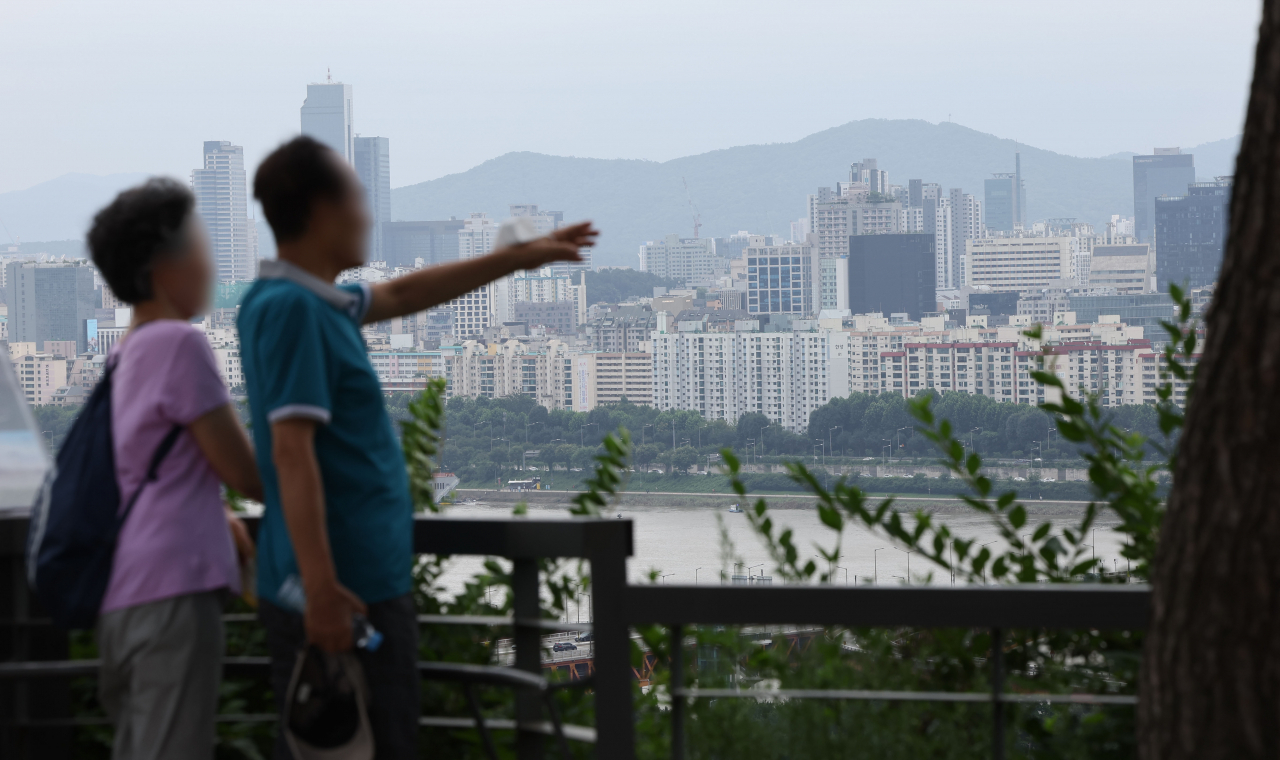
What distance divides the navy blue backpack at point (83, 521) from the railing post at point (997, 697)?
2.96 ft

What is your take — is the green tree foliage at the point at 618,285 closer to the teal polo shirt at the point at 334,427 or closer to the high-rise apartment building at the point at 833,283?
the high-rise apartment building at the point at 833,283

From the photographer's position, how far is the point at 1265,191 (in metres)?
0.87

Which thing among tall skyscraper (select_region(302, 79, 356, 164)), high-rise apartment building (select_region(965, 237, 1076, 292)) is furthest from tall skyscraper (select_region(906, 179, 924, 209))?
tall skyscraper (select_region(302, 79, 356, 164))

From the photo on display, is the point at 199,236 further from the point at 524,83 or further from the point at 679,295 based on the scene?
the point at 524,83

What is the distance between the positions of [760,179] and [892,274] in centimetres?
2625

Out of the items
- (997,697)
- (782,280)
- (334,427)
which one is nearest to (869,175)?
(782,280)

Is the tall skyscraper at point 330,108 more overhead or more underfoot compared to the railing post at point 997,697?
more overhead

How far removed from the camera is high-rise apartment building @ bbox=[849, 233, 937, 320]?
234 feet

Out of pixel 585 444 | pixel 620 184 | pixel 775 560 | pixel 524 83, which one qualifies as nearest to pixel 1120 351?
pixel 585 444

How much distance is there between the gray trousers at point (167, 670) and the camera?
119cm

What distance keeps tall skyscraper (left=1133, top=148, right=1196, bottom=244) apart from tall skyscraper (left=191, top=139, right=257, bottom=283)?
53472mm

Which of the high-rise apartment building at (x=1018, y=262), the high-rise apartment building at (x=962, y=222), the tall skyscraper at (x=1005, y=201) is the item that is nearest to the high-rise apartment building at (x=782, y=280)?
the high-rise apartment building at (x=1018, y=262)

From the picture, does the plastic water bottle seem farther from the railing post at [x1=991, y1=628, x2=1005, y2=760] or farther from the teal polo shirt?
the railing post at [x1=991, y1=628, x2=1005, y2=760]

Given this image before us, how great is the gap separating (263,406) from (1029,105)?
375ft
